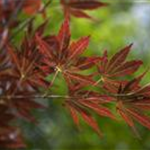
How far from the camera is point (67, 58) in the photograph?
39.0 inches

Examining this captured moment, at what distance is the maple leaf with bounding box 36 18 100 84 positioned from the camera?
0.98 m

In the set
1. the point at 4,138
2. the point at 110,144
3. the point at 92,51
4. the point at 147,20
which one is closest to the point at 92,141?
the point at 110,144

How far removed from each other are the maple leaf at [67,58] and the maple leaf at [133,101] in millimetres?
81

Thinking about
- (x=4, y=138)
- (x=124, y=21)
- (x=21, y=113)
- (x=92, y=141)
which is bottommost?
(x=92, y=141)

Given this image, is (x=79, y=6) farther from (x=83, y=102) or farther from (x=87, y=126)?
(x=87, y=126)

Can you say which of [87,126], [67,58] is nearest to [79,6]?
[67,58]

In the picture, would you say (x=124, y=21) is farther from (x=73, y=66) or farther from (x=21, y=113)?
(x=73, y=66)

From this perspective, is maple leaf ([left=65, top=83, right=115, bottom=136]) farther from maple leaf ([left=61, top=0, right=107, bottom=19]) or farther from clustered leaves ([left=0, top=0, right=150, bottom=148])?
maple leaf ([left=61, top=0, right=107, bottom=19])

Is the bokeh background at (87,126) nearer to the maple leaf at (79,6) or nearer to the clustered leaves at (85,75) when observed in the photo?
the maple leaf at (79,6)

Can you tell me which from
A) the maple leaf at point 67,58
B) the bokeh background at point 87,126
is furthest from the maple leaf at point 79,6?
the bokeh background at point 87,126

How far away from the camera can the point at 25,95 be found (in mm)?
1293

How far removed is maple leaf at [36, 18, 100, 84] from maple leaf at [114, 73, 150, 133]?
3.2 inches

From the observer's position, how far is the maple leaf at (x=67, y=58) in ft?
3.21

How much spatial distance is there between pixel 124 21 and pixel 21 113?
251 centimetres
